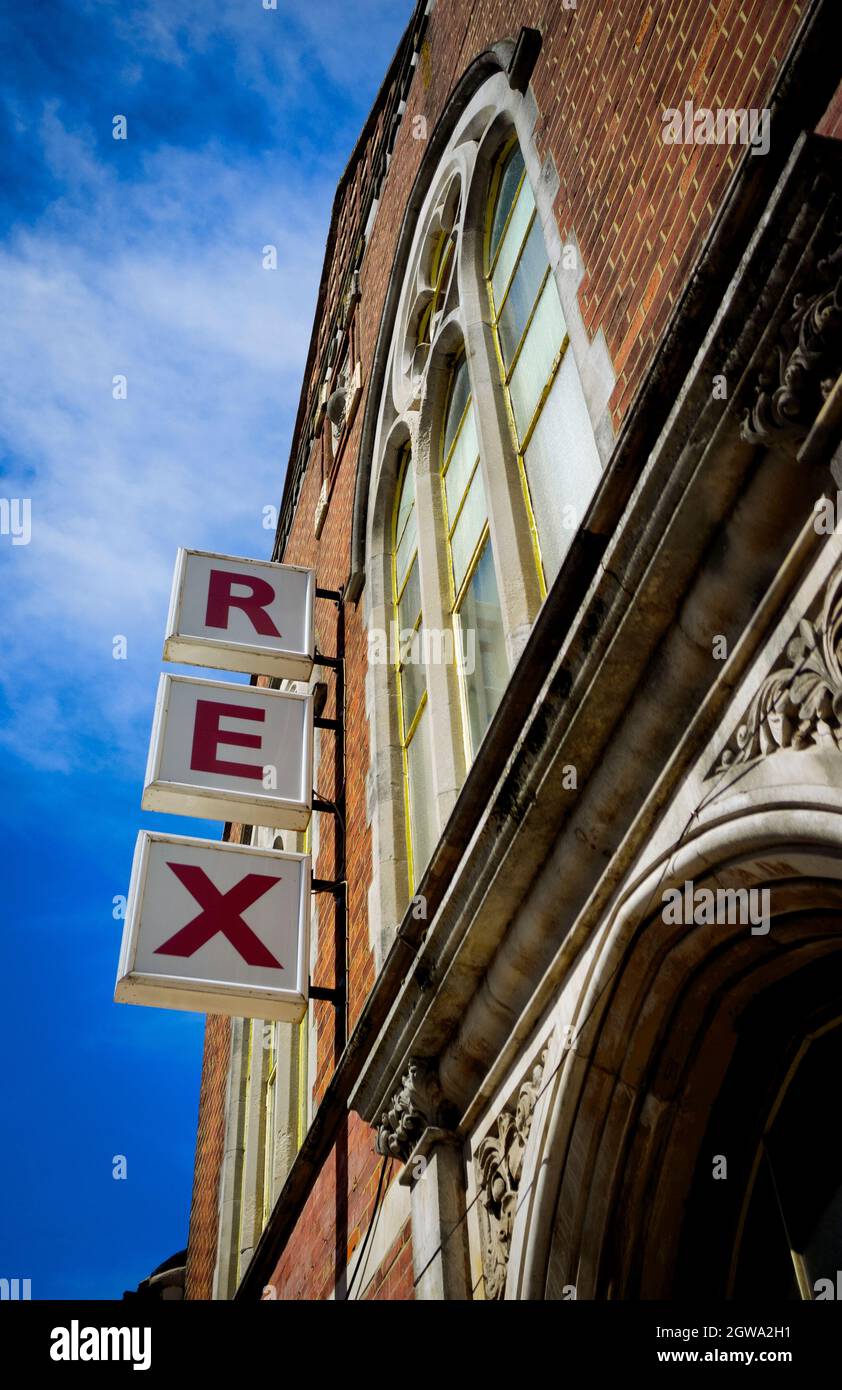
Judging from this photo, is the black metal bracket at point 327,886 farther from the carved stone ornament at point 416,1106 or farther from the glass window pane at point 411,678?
the carved stone ornament at point 416,1106

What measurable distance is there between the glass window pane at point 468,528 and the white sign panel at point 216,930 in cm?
202

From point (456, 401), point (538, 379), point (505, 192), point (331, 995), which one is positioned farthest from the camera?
point (456, 401)

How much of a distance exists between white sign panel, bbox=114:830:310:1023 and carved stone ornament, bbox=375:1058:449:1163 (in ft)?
6.24

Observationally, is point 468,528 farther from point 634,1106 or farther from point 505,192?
point 634,1106

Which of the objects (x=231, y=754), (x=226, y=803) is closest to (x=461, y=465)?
(x=231, y=754)

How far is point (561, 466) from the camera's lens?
18.7 ft

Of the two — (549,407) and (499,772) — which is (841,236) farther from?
(549,407)

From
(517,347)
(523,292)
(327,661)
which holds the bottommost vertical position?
(327,661)

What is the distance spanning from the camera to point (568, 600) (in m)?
4.08

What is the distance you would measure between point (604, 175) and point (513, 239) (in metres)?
1.93

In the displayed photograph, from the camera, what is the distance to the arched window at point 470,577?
6.27 m

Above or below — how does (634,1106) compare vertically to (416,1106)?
below

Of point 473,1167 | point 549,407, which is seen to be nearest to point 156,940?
point 473,1167

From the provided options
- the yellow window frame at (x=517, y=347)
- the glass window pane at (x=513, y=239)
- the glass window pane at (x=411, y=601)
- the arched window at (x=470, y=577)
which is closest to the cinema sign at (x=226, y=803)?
the glass window pane at (x=411, y=601)
